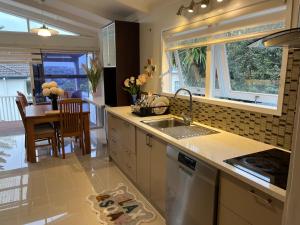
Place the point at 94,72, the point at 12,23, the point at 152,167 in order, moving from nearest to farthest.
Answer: the point at 152,167 → the point at 12,23 → the point at 94,72

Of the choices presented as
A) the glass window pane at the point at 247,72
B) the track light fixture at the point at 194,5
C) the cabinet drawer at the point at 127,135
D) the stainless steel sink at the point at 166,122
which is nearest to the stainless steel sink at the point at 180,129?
the stainless steel sink at the point at 166,122

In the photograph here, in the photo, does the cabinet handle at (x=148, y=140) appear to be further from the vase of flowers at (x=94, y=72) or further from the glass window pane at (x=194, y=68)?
the vase of flowers at (x=94, y=72)

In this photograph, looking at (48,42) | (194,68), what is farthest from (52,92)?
(194,68)

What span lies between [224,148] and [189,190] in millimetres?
409

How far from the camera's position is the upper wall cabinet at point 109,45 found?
145 inches

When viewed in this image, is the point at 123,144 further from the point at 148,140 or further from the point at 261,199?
the point at 261,199

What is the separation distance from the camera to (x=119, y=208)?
235 centimetres

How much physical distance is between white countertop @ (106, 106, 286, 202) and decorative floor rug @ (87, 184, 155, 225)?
859mm

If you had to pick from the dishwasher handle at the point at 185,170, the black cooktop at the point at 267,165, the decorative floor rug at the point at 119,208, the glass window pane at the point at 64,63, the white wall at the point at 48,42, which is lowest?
the decorative floor rug at the point at 119,208

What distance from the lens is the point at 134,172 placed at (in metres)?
Answer: 2.69

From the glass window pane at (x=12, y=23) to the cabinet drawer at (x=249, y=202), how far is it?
574cm

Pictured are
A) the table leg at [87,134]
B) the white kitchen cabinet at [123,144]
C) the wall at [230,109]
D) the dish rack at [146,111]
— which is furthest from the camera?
the table leg at [87,134]

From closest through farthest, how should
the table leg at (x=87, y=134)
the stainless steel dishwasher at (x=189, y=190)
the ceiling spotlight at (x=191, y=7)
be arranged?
the stainless steel dishwasher at (x=189, y=190) < the ceiling spotlight at (x=191, y=7) < the table leg at (x=87, y=134)

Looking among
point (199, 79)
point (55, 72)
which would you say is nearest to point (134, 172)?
point (199, 79)
